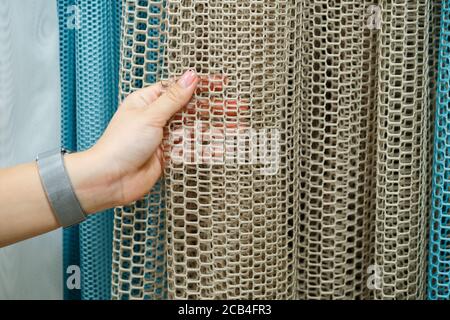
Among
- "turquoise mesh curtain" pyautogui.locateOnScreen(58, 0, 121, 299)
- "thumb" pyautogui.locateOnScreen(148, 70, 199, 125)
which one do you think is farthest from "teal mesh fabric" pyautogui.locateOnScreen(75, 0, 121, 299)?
"thumb" pyautogui.locateOnScreen(148, 70, 199, 125)

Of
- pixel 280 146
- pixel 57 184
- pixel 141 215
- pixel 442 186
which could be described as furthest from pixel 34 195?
pixel 442 186

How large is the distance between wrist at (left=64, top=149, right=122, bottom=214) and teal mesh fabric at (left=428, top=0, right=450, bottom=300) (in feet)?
1.32

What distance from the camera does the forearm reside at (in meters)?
0.76

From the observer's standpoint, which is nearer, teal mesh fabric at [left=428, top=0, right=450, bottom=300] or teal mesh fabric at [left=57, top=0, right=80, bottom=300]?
teal mesh fabric at [left=428, top=0, right=450, bottom=300]

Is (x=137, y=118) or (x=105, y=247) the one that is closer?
(x=137, y=118)

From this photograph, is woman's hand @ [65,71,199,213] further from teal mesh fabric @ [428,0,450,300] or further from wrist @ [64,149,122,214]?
teal mesh fabric @ [428,0,450,300]

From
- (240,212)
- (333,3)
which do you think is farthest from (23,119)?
(333,3)

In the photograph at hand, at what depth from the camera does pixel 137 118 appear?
2.49ft

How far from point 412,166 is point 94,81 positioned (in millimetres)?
426

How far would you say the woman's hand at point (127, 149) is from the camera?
29.9 inches

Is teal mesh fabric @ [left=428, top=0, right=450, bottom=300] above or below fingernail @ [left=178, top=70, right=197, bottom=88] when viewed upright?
below

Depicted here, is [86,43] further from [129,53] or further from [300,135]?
[300,135]

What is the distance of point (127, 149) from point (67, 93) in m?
0.17
